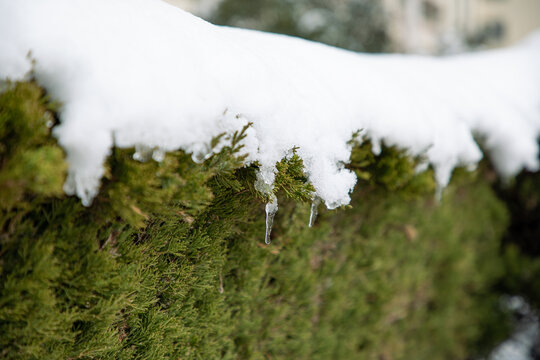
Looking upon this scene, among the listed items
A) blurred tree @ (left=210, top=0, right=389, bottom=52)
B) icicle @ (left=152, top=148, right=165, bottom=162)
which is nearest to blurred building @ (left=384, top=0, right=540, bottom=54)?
blurred tree @ (left=210, top=0, right=389, bottom=52)

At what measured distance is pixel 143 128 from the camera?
108cm

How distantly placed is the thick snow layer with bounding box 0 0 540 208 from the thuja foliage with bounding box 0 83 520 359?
7cm

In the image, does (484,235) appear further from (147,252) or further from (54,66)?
(54,66)

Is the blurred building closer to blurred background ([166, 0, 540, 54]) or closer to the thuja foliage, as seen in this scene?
blurred background ([166, 0, 540, 54])

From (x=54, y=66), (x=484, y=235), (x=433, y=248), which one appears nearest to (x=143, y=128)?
(x=54, y=66)

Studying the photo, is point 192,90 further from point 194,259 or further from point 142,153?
point 194,259

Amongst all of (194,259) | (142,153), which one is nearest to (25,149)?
(142,153)

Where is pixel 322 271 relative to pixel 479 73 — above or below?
below

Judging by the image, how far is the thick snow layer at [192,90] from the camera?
3.36 feet

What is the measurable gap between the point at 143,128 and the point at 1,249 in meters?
0.49

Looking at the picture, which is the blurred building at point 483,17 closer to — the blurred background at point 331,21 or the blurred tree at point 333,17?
the blurred background at point 331,21

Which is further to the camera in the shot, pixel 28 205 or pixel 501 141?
pixel 501 141

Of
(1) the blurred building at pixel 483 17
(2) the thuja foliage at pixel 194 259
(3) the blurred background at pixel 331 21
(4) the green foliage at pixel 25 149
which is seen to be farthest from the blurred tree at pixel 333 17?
(1) the blurred building at pixel 483 17

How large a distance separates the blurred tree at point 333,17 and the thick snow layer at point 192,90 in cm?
936
